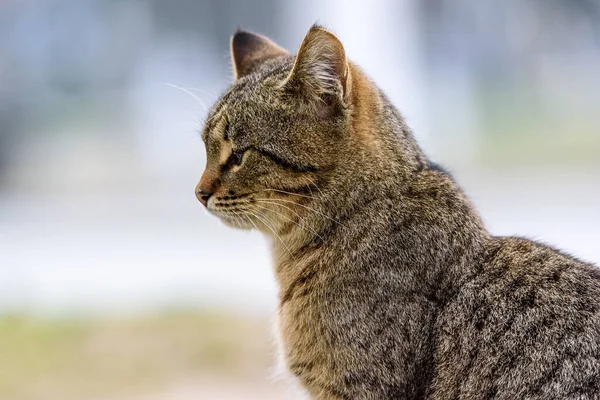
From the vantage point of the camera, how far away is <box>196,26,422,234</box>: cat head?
1.35m

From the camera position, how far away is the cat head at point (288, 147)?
1.35 meters

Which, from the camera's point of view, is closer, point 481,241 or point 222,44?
point 481,241

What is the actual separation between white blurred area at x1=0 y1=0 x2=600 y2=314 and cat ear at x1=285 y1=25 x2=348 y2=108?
906 mm

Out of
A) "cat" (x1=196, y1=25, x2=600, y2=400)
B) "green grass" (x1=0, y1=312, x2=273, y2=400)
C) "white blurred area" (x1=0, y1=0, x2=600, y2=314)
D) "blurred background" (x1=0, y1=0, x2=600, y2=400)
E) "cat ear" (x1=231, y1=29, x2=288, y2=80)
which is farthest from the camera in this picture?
"white blurred area" (x1=0, y1=0, x2=600, y2=314)

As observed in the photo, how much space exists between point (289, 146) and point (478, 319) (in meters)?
0.42

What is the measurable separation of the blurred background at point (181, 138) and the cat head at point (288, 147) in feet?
2.49

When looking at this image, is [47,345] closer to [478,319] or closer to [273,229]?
[273,229]

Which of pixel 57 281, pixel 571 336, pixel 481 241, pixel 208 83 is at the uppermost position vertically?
pixel 208 83

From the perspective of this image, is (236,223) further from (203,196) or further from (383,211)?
(383,211)

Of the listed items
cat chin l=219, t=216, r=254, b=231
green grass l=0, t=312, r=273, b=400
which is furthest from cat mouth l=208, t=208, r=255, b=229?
green grass l=0, t=312, r=273, b=400

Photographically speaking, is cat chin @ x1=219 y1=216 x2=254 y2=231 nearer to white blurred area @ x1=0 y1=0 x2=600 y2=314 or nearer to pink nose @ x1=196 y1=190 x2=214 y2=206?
pink nose @ x1=196 y1=190 x2=214 y2=206

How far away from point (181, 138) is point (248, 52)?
0.65 m

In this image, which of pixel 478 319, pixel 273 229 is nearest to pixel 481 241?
pixel 478 319

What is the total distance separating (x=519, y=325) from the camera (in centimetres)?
121
